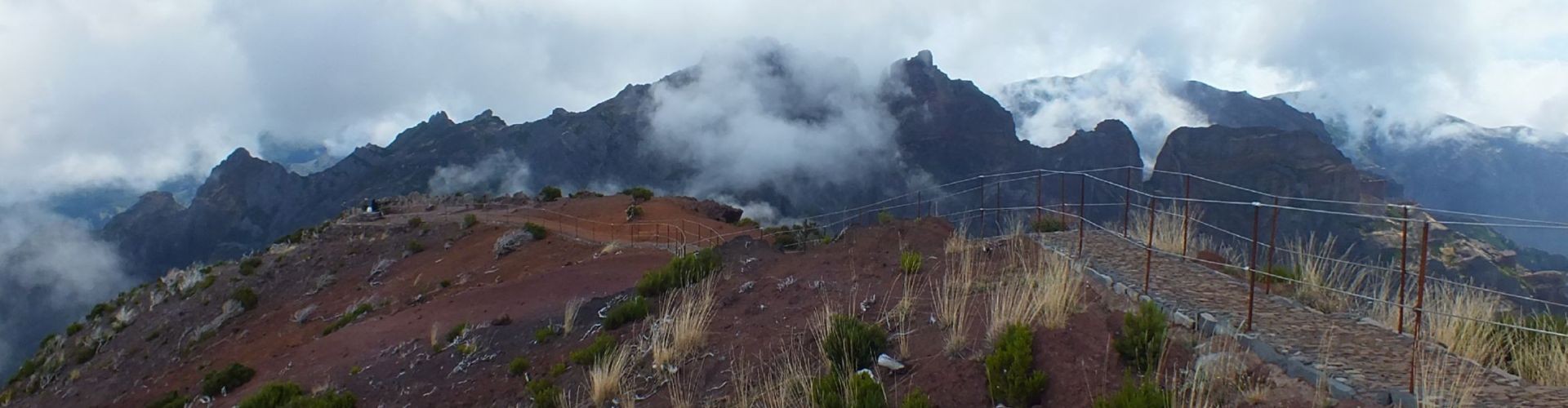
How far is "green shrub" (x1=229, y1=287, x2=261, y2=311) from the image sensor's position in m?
26.9

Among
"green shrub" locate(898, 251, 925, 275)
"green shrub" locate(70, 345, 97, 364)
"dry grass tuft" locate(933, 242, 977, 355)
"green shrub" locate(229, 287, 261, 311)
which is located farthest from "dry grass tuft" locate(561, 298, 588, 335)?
"green shrub" locate(70, 345, 97, 364)

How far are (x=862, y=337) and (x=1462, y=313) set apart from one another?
5011mm

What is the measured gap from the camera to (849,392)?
247 inches

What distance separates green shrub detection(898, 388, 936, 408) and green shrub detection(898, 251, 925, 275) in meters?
4.48

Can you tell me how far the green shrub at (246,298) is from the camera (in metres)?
26.9

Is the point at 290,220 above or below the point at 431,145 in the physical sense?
below

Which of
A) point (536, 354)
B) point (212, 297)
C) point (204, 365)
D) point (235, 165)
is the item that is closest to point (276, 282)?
point (212, 297)

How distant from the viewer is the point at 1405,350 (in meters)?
6.28

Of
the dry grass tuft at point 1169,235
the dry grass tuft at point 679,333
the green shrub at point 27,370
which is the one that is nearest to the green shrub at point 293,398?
the dry grass tuft at point 679,333

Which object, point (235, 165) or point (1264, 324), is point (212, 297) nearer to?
point (1264, 324)

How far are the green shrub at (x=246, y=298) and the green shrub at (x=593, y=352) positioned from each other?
2211 cm

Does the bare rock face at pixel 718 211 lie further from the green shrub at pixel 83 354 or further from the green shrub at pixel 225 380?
the green shrub at pixel 83 354

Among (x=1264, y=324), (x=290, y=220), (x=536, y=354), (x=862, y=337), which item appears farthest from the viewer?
(x=290, y=220)

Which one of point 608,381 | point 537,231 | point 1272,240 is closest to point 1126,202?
point 1272,240
